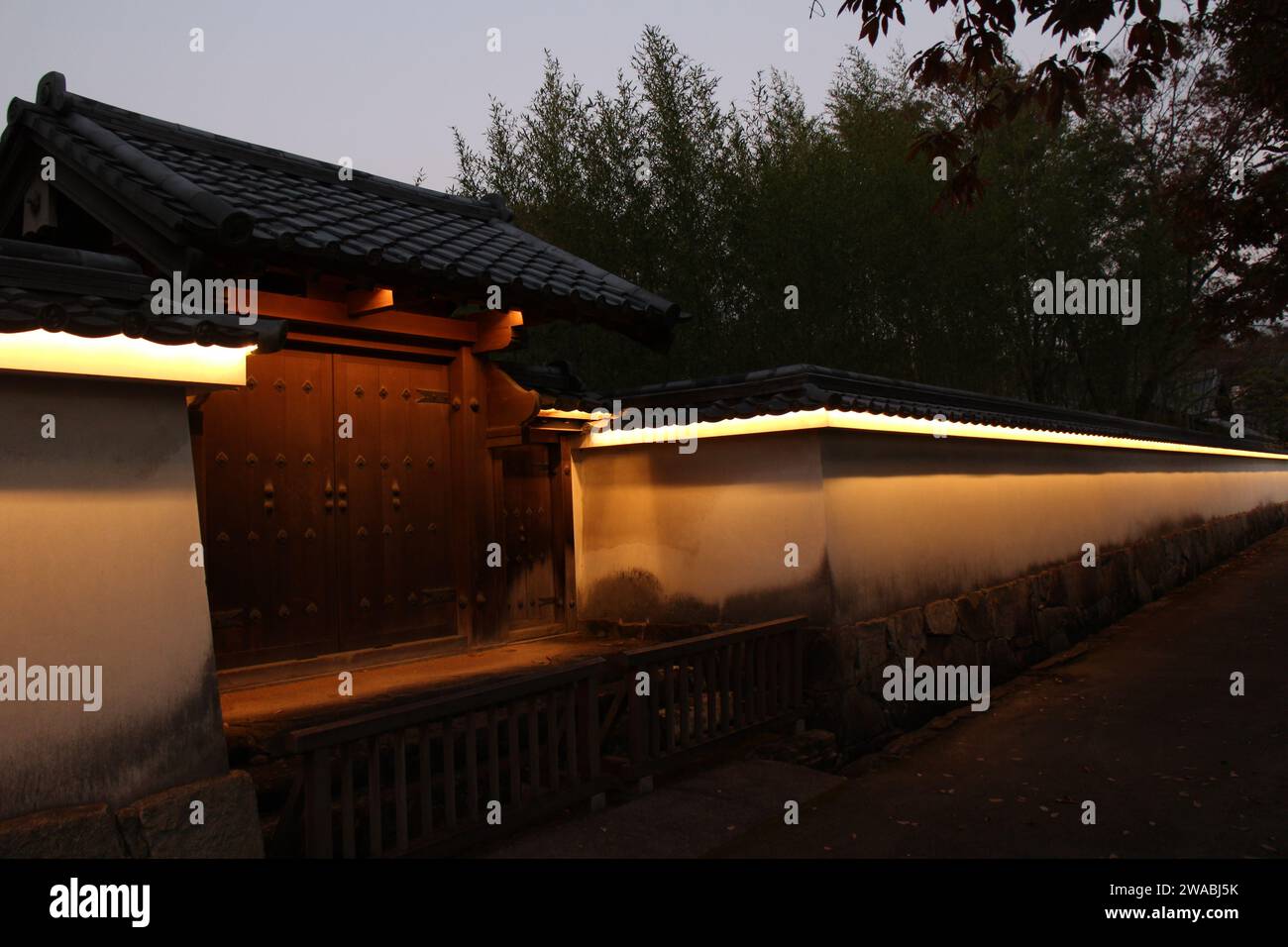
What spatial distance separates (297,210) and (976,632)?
24.6ft

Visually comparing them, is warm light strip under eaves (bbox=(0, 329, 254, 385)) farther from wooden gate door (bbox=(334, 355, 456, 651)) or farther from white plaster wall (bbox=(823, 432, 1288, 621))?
white plaster wall (bbox=(823, 432, 1288, 621))

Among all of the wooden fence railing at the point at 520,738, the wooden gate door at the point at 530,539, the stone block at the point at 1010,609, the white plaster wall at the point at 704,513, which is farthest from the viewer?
the stone block at the point at 1010,609

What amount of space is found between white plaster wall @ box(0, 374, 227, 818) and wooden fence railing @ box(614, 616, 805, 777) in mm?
2408

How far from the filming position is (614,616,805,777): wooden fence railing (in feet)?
18.0

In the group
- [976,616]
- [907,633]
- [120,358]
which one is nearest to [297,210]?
[120,358]

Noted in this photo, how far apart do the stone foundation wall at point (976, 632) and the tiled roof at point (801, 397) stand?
5.95ft

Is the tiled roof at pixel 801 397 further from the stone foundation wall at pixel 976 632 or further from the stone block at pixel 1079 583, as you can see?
the stone block at pixel 1079 583

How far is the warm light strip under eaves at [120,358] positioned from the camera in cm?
343

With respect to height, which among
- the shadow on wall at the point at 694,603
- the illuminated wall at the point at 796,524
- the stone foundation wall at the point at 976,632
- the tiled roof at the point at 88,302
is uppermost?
the tiled roof at the point at 88,302

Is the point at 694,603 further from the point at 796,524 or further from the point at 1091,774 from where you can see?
the point at 1091,774

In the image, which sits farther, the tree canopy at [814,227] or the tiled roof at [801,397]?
the tree canopy at [814,227]

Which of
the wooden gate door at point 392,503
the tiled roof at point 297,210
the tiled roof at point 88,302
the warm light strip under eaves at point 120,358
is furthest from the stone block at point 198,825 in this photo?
the tiled roof at point 297,210

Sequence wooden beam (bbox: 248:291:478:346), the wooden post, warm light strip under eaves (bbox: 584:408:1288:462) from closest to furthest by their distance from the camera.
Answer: the wooden post → wooden beam (bbox: 248:291:478:346) → warm light strip under eaves (bbox: 584:408:1288:462)

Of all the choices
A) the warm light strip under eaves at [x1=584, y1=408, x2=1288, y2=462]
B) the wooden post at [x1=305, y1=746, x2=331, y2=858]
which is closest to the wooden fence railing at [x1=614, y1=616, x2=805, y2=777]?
the warm light strip under eaves at [x1=584, y1=408, x2=1288, y2=462]
